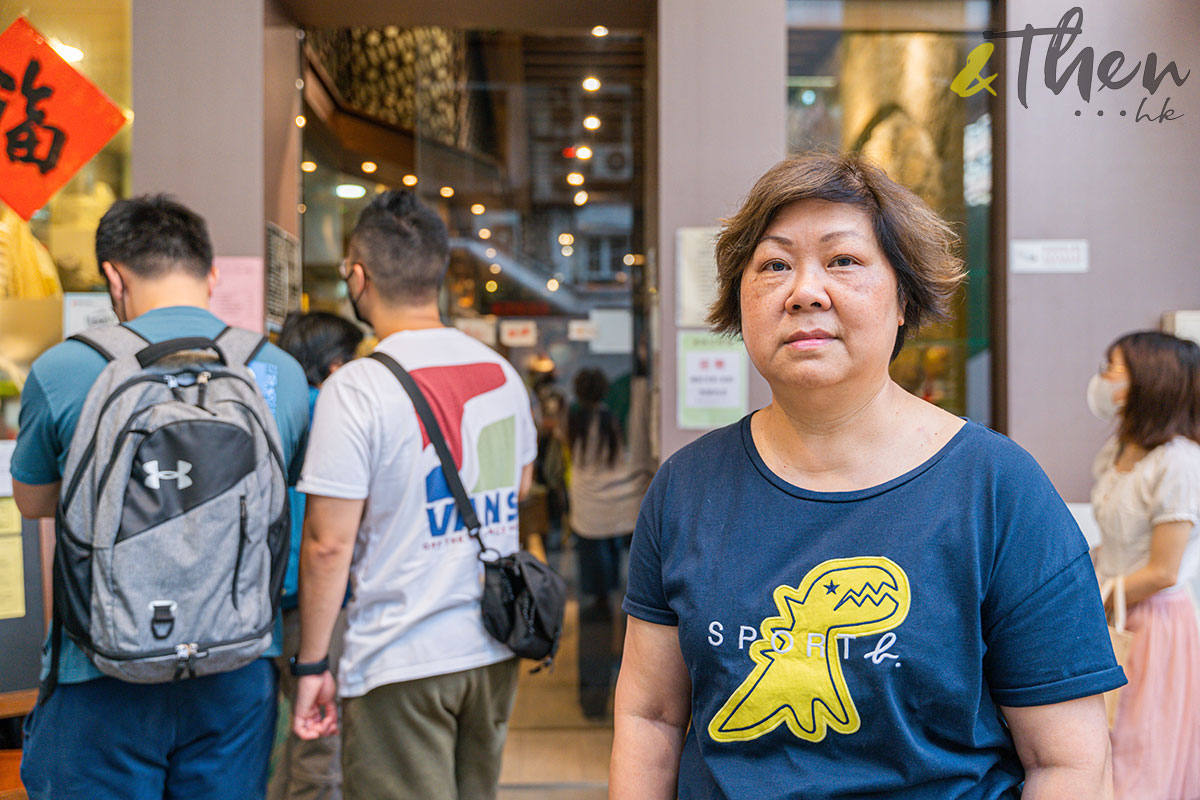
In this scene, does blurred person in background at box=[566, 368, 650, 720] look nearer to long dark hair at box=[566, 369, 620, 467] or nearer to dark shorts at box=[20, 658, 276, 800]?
long dark hair at box=[566, 369, 620, 467]

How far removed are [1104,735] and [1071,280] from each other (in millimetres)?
1936

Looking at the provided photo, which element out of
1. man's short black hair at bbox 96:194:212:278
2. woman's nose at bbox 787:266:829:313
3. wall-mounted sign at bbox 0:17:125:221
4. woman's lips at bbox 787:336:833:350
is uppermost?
wall-mounted sign at bbox 0:17:125:221

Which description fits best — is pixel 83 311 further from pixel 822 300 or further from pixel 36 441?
pixel 822 300

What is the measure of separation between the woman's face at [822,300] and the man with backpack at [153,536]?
1.05 m

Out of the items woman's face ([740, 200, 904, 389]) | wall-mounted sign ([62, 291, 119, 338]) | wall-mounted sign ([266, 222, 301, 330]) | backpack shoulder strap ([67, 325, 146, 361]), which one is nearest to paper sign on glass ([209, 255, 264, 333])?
wall-mounted sign ([266, 222, 301, 330])

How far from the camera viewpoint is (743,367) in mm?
2660

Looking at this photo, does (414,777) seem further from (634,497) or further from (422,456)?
(634,497)

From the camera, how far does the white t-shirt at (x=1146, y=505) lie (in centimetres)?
225

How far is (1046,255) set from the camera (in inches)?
104

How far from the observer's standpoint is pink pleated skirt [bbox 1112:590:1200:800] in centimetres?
230

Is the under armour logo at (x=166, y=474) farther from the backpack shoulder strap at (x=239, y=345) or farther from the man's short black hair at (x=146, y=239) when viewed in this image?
the man's short black hair at (x=146, y=239)

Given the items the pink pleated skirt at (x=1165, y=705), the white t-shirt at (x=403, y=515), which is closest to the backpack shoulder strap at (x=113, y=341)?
the white t-shirt at (x=403, y=515)

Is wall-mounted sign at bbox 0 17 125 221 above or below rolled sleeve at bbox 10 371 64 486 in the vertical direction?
above

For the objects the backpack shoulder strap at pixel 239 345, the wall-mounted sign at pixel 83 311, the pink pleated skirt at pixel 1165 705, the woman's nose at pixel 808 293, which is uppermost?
the wall-mounted sign at pixel 83 311
